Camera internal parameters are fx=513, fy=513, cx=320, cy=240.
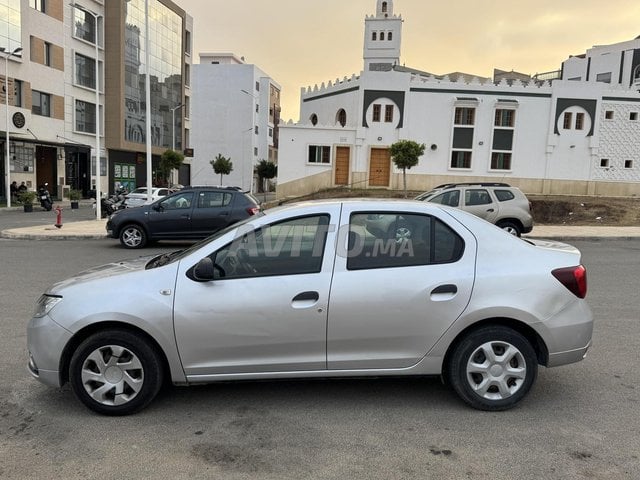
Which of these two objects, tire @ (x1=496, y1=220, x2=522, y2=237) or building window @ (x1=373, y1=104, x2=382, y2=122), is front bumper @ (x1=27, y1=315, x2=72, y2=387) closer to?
tire @ (x1=496, y1=220, x2=522, y2=237)

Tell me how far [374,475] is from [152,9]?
5318cm

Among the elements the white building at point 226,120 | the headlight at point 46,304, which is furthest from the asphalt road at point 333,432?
the white building at point 226,120

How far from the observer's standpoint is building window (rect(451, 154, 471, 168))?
39.8 meters

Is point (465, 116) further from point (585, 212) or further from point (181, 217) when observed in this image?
point (181, 217)

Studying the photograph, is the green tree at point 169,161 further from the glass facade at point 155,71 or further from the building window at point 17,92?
the building window at point 17,92

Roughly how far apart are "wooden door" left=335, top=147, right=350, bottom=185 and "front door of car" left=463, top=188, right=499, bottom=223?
24.7m

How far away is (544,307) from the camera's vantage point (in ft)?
12.8

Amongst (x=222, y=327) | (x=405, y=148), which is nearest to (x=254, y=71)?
(x=405, y=148)

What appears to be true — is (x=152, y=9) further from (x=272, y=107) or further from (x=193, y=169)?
(x=272, y=107)

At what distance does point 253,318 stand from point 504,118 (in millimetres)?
39827

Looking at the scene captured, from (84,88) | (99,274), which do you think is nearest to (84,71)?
(84,88)

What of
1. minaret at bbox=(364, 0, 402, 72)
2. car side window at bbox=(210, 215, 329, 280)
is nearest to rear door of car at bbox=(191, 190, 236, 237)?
car side window at bbox=(210, 215, 329, 280)

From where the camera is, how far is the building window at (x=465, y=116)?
39.3 m

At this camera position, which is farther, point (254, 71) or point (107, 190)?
point (254, 71)
